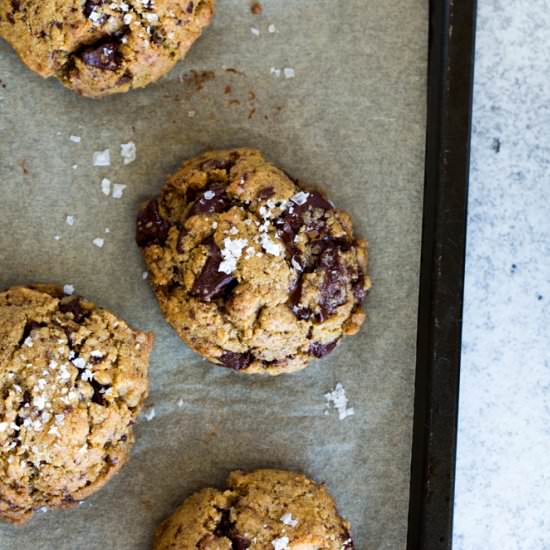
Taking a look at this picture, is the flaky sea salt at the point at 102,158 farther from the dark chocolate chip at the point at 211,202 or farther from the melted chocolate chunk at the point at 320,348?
the melted chocolate chunk at the point at 320,348

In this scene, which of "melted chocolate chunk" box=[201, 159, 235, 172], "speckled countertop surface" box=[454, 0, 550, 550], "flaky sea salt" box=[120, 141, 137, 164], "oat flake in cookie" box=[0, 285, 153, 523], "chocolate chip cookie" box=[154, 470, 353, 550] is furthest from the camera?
"speckled countertop surface" box=[454, 0, 550, 550]

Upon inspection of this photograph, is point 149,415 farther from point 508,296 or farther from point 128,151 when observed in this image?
point 508,296

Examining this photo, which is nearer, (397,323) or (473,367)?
(397,323)

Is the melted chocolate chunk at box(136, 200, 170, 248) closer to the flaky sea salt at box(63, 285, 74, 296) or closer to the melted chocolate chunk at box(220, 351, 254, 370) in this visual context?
the flaky sea salt at box(63, 285, 74, 296)

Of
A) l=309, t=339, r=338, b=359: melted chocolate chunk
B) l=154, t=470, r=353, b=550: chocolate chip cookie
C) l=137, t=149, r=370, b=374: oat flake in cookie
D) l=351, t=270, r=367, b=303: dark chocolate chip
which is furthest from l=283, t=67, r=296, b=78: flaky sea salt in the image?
l=154, t=470, r=353, b=550: chocolate chip cookie

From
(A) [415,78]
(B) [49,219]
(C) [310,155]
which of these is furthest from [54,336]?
(A) [415,78]

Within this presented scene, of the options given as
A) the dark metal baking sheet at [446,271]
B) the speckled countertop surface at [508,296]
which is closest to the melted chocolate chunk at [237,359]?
the dark metal baking sheet at [446,271]

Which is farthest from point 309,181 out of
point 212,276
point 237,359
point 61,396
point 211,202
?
point 61,396

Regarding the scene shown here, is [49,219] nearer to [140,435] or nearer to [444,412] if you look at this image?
[140,435]
